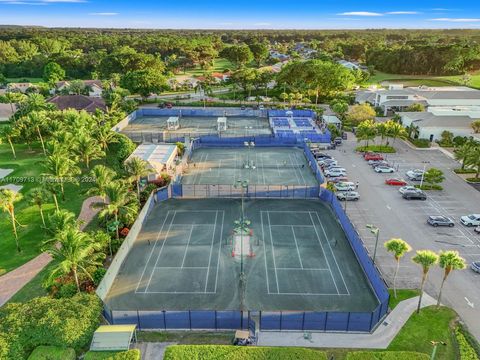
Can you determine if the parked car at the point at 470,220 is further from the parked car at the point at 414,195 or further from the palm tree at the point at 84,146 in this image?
the palm tree at the point at 84,146

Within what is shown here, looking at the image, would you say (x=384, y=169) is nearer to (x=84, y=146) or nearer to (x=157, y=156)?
(x=157, y=156)

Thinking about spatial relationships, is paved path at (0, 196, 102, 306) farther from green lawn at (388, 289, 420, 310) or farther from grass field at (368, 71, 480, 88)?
grass field at (368, 71, 480, 88)

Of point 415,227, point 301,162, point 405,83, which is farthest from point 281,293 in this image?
point 405,83

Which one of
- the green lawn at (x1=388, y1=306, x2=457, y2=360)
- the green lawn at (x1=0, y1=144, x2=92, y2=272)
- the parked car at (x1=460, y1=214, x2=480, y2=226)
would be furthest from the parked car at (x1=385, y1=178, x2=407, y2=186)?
the green lawn at (x1=0, y1=144, x2=92, y2=272)

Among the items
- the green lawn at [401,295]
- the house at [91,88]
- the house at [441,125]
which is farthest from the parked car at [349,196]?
the house at [91,88]

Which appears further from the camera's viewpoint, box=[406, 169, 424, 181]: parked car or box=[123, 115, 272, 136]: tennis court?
box=[123, 115, 272, 136]: tennis court
